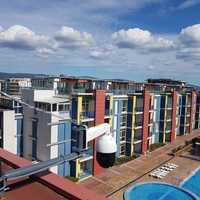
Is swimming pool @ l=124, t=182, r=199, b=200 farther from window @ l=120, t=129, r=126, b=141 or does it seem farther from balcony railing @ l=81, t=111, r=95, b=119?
window @ l=120, t=129, r=126, b=141

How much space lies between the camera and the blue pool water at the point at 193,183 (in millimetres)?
33916

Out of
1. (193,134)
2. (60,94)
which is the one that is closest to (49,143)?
(60,94)

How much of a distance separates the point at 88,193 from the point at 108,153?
149cm

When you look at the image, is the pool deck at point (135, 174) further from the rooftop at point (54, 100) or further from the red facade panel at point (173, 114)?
the rooftop at point (54, 100)

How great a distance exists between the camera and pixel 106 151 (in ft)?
18.4

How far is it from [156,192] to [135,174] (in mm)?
5055

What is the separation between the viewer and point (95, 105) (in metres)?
34.1

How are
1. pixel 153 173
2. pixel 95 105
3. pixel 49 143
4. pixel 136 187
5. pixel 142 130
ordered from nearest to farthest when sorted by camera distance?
pixel 49 143 < pixel 136 187 < pixel 95 105 < pixel 153 173 < pixel 142 130

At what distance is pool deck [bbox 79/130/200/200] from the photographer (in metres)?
31.3

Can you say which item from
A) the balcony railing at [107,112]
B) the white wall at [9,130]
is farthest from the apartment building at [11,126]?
the balcony railing at [107,112]

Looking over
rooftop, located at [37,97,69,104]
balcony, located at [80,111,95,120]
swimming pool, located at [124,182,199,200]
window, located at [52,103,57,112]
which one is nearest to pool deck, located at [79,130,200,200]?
swimming pool, located at [124,182,199,200]

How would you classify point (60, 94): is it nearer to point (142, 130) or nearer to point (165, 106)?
point (142, 130)

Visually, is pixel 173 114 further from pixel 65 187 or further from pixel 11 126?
pixel 65 187

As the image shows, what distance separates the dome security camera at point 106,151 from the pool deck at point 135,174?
25.2 meters
